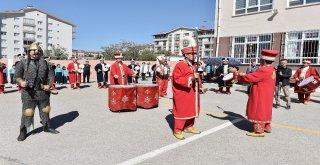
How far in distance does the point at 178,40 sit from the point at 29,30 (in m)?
51.7

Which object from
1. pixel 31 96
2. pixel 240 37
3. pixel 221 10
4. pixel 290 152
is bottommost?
pixel 290 152

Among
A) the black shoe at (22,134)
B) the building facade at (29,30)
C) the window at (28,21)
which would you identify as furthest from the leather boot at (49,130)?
the window at (28,21)

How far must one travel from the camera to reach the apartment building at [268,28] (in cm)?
1715

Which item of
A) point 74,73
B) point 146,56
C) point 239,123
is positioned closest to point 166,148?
point 239,123

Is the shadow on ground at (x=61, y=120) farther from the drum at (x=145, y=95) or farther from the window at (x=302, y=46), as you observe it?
the window at (x=302, y=46)

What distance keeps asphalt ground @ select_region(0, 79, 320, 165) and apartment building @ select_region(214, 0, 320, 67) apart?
9.56 meters

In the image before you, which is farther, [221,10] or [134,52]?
[134,52]

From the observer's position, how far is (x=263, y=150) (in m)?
4.82

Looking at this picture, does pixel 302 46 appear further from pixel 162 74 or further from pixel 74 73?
pixel 74 73

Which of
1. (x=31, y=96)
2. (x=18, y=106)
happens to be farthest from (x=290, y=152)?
(x=18, y=106)

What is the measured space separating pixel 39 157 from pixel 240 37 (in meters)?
19.0

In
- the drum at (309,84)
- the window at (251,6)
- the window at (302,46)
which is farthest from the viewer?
the window at (251,6)

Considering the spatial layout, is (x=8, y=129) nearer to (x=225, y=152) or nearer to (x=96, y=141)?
(x=96, y=141)

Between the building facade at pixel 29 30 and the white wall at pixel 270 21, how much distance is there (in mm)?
56879
